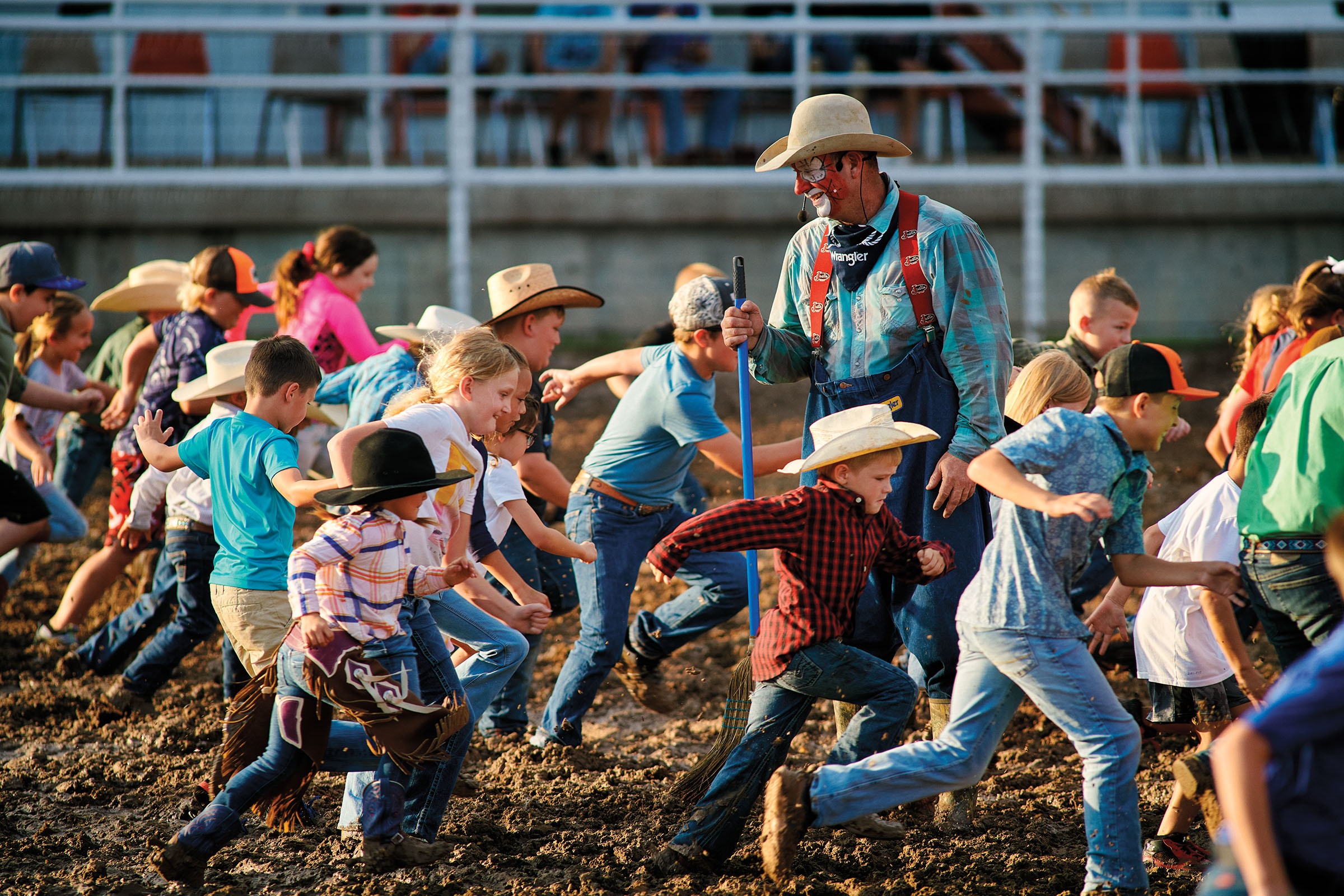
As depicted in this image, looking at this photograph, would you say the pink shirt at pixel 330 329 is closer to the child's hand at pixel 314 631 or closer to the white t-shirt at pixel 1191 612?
the child's hand at pixel 314 631

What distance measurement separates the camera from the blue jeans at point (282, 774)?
11.9 feet

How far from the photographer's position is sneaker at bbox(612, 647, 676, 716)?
5434mm

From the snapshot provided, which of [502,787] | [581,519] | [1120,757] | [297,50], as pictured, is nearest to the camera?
[1120,757]

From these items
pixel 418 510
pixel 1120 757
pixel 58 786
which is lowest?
pixel 58 786

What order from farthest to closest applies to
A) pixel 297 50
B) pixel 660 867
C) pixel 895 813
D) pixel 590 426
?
pixel 297 50, pixel 590 426, pixel 895 813, pixel 660 867

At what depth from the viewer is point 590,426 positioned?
388 inches

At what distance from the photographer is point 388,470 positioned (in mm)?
3566

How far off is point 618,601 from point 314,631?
5.72 ft

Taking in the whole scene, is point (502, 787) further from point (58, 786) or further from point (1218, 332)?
point (1218, 332)

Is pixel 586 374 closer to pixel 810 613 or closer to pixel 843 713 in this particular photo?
pixel 843 713

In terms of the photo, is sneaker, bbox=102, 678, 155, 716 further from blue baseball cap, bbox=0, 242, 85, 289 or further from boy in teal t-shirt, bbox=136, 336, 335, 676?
blue baseball cap, bbox=0, 242, 85, 289

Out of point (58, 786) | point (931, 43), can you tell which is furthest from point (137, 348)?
point (931, 43)

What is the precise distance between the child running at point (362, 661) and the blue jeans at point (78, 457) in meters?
3.91

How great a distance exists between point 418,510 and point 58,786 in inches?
79.4
